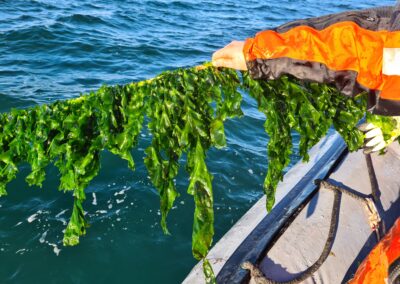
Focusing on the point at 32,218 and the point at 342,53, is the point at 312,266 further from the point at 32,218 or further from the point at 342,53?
the point at 32,218

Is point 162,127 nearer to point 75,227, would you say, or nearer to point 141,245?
point 75,227

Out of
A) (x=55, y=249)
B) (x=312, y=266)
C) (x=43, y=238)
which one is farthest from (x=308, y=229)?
(x=43, y=238)

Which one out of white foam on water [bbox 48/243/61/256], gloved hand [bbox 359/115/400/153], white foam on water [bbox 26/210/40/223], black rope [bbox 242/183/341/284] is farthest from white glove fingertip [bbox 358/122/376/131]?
white foam on water [bbox 26/210/40/223]

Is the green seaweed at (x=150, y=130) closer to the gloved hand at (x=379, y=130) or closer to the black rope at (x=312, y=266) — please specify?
the black rope at (x=312, y=266)

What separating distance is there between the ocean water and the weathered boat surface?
1290 millimetres

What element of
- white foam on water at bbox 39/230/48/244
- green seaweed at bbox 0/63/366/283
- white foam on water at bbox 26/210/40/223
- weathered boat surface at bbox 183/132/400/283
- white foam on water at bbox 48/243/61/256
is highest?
green seaweed at bbox 0/63/366/283

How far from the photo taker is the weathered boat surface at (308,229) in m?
3.52

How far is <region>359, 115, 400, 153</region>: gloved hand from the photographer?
12.2 feet

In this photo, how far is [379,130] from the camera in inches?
151

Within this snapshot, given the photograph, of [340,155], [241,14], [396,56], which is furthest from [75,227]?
[241,14]

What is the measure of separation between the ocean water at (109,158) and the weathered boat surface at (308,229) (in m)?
1.29

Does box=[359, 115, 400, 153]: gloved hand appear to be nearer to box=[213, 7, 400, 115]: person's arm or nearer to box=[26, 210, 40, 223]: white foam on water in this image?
box=[213, 7, 400, 115]: person's arm

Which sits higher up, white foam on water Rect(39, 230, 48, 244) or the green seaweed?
the green seaweed

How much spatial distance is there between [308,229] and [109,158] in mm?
3782
